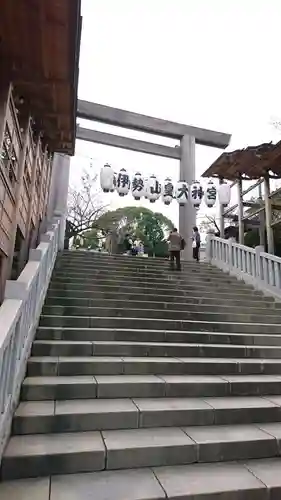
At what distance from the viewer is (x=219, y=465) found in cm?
281

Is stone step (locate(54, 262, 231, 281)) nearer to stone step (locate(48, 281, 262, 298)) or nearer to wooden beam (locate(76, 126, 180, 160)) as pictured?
stone step (locate(48, 281, 262, 298))

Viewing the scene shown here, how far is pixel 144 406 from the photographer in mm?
3338

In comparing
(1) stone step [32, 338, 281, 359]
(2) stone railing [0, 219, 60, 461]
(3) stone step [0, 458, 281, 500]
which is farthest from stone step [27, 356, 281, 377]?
(3) stone step [0, 458, 281, 500]

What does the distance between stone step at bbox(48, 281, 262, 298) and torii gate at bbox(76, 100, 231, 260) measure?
215 inches

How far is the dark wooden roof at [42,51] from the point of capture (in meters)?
3.58

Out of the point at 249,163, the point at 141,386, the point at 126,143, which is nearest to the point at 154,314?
the point at 141,386

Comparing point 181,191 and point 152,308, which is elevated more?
point 181,191

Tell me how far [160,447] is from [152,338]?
92.6 inches

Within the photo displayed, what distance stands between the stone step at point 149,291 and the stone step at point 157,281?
0.14 meters

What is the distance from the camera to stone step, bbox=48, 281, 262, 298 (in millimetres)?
6652

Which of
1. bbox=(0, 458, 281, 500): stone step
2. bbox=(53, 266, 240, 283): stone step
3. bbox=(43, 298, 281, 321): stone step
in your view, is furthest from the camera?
bbox=(53, 266, 240, 283): stone step

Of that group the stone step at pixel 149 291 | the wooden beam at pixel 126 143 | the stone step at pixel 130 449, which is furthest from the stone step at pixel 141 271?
the wooden beam at pixel 126 143

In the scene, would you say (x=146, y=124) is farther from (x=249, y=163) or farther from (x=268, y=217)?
(x=268, y=217)

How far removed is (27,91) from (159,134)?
987 centimetres
